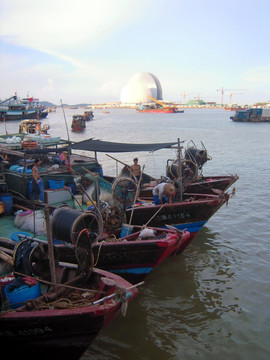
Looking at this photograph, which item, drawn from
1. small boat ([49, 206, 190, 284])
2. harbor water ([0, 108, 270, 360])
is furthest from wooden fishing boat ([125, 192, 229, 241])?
small boat ([49, 206, 190, 284])

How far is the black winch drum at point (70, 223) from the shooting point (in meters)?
5.36

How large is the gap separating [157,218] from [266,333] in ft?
13.8

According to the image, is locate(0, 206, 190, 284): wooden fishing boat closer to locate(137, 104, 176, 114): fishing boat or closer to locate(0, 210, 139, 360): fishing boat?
locate(0, 210, 139, 360): fishing boat

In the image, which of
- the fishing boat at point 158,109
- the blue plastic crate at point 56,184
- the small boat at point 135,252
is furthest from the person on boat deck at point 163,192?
the fishing boat at point 158,109

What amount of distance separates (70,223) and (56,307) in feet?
4.29

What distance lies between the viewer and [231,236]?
11281 mm

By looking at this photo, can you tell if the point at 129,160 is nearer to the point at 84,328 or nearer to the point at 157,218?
the point at 157,218

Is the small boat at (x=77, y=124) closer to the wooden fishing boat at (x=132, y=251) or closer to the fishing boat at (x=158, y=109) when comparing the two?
the wooden fishing boat at (x=132, y=251)

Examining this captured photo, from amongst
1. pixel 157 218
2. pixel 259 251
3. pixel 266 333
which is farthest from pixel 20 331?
pixel 259 251

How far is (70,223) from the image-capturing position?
5.38m

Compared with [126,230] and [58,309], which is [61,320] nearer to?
[58,309]

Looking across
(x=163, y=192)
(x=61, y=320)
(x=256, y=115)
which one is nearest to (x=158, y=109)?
(x=256, y=115)

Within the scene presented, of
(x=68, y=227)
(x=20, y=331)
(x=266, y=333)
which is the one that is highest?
(x=68, y=227)

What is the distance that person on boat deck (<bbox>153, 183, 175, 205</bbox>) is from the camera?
9.55 meters
